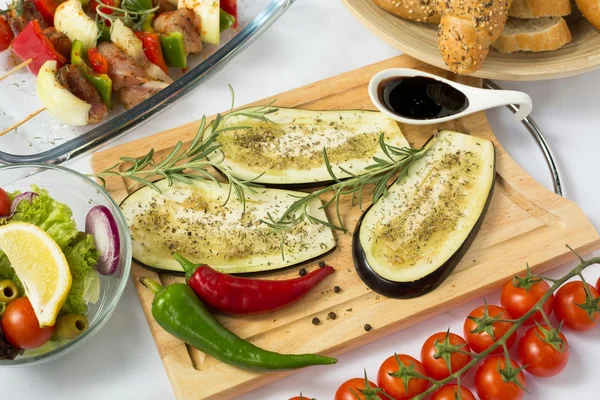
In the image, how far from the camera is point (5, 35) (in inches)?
103

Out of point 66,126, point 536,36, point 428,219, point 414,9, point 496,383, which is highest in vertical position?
point 414,9

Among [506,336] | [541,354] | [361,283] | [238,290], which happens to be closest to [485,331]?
[506,336]

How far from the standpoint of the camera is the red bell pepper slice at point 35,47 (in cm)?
249

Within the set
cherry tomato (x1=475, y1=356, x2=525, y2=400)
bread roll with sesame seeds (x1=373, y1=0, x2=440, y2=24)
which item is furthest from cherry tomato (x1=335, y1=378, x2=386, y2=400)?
bread roll with sesame seeds (x1=373, y1=0, x2=440, y2=24)

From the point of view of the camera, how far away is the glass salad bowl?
6.71 feet

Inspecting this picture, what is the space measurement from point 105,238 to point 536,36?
5.52ft

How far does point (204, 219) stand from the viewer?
2.30m

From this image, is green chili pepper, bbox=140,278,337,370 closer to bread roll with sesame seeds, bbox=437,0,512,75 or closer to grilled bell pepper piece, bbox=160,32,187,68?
grilled bell pepper piece, bbox=160,32,187,68

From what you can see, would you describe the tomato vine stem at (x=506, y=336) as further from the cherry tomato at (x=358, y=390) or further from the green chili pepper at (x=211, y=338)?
the green chili pepper at (x=211, y=338)

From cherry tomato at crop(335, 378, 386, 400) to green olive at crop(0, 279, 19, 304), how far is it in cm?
101

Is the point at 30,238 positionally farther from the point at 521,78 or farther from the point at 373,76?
the point at 521,78

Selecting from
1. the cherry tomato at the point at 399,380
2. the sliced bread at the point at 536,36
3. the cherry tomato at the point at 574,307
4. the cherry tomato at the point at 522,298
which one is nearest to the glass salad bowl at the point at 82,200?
the cherry tomato at the point at 399,380

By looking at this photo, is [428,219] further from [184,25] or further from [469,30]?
[184,25]

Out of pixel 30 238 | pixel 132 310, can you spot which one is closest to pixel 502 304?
pixel 132 310
